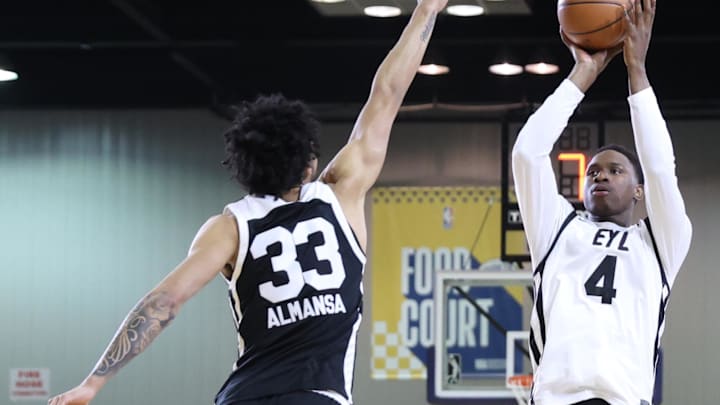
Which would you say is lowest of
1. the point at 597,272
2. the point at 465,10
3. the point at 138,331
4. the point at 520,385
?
the point at 520,385

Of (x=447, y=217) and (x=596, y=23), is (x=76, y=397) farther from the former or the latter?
(x=447, y=217)

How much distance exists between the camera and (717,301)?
439 inches

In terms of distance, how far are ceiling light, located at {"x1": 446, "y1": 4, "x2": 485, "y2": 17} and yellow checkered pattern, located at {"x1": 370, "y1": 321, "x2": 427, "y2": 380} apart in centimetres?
342

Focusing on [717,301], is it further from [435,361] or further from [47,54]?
[47,54]

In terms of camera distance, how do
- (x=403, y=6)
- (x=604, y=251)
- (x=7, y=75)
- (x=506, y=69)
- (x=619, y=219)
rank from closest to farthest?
1. (x=604, y=251)
2. (x=619, y=219)
3. (x=403, y=6)
4. (x=506, y=69)
5. (x=7, y=75)

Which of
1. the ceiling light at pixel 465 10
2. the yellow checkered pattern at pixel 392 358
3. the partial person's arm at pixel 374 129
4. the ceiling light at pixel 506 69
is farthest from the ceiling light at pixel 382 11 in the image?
the partial person's arm at pixel 374 129

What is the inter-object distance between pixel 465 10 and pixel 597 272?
5.37 metres

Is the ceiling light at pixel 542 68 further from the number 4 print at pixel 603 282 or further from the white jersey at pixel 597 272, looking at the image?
the number 4 print at pixel 603 282

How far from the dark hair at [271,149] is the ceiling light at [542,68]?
728 cm

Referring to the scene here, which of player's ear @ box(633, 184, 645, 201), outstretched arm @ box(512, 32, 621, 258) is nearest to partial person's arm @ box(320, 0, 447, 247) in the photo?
outstretched arm @ box(512, 32, 621, 258)

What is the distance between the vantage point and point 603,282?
382cm

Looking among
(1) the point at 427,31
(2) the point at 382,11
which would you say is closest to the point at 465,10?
(2) the point at 382,11

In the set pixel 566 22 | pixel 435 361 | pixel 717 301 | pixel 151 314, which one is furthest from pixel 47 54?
pixel 151 314

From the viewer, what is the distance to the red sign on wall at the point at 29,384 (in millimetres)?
11664
